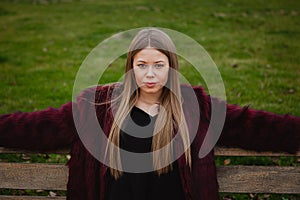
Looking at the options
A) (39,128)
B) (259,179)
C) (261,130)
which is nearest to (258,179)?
(259,179)

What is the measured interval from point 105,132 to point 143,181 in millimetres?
401

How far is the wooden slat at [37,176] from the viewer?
259 cm

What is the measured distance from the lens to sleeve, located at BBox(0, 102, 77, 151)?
7.59ft

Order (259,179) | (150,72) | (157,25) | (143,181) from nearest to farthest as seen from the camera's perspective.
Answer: (150,72) → (143,181) → (259,179) → (157,25)

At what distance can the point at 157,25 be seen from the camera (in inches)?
291

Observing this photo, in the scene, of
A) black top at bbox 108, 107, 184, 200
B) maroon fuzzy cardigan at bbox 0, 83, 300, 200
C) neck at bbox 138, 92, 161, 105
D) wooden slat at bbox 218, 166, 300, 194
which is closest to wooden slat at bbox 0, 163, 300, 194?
wooden slat at bbox 218, 166, 300, 194

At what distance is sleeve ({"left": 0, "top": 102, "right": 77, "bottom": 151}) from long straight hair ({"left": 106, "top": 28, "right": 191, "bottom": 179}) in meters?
0.31

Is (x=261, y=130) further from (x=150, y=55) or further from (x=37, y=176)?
(x=37, y=176)

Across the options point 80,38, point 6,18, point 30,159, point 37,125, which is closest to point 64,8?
point 6,18

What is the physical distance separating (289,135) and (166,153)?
2.67 feet

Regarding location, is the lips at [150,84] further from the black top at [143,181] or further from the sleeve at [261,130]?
the sleeve at [261,130]

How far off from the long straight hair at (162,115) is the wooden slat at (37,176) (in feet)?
1.64

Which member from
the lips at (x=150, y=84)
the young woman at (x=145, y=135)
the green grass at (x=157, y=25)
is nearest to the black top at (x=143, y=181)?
the young woman at (x=145, y=135)

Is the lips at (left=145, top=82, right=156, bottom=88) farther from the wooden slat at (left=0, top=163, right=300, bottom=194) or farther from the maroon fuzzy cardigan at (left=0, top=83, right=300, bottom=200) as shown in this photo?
the wooden slat at (left=0, top=163, right=300, bottom=194)
